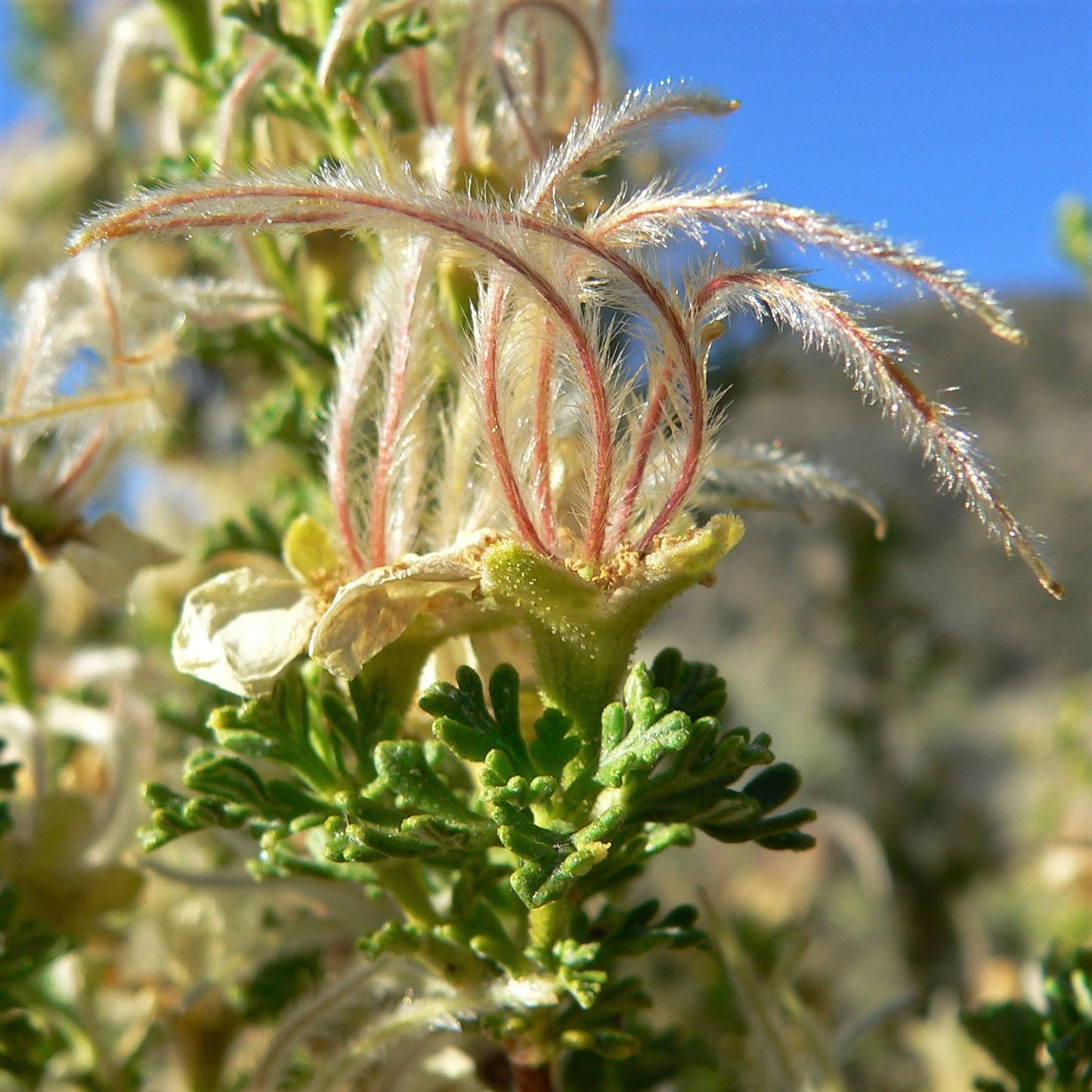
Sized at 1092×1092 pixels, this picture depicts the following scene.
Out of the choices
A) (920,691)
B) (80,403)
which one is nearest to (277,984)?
(80,403)

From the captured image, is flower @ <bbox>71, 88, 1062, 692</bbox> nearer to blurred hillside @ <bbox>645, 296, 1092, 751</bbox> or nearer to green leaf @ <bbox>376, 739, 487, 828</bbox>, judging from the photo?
green leaf @ <bbox>376, 739, 487, 828</bbox>

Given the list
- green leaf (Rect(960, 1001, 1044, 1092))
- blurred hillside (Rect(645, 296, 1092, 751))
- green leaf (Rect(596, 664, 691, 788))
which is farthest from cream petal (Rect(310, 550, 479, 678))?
blurred hillside (Rect(645, 296, 1092, 751))

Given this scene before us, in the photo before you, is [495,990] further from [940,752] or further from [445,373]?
[940,752]

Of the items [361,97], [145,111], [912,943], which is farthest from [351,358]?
[912,943]

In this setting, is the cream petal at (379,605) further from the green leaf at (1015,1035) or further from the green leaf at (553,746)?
the green leaf at (1015,1035)

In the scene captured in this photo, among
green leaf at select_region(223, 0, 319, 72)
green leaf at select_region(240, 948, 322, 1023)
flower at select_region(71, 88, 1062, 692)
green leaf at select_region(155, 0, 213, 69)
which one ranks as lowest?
green leaf at select_region(240, 948, 322, 1023)
